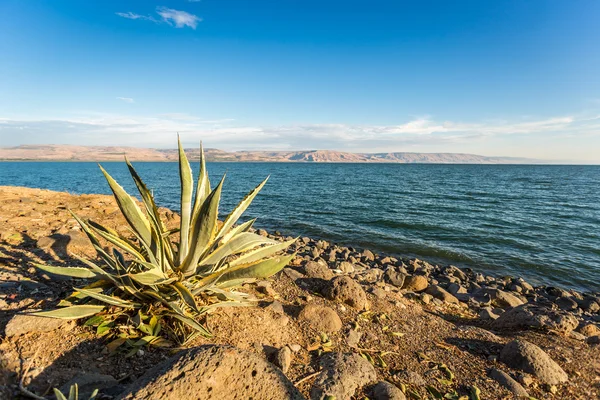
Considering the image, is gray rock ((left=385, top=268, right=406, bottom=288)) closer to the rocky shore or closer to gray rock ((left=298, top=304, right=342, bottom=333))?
the rocky shore

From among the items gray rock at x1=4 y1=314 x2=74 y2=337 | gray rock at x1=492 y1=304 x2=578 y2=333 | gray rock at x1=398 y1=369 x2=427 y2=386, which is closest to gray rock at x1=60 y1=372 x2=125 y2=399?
gray rock at x1=4 y1=314 x2=74 y2=337

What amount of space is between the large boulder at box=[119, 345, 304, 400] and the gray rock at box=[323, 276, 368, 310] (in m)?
2.32

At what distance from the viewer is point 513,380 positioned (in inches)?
111

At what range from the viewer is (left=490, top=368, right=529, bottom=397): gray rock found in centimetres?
269

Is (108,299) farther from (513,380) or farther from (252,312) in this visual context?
(513,380)

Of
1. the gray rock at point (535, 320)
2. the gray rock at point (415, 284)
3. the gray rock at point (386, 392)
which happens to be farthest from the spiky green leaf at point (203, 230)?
the gray rock at point (415, 284)

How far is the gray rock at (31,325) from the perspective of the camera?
2391mm

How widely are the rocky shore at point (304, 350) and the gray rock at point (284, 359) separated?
0.06ft

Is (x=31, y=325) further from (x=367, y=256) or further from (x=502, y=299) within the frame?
(x=367, y=256)

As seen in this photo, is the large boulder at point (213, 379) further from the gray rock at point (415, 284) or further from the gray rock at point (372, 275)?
the gray rock at point (415, 284)

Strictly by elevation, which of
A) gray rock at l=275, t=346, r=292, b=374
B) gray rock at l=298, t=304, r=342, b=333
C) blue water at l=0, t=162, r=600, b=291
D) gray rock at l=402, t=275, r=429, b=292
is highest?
gray rock at l=275, t=346, r=292, b=374

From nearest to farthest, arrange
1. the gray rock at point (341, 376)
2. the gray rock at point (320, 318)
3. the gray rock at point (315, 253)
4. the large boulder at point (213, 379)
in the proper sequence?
the large boulder at point (213, 379) → the gray rock at point (341, 376) → the gray rock at point (320, 318) → the gray rock at point (315, 253)

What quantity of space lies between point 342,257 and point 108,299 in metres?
8.70

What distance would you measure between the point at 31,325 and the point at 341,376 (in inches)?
104
